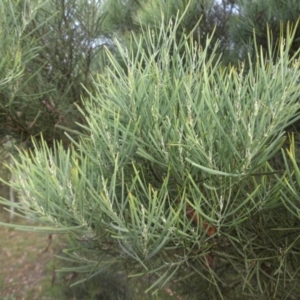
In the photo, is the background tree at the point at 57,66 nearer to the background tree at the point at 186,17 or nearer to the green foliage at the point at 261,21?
the background tree at the point at 186,17

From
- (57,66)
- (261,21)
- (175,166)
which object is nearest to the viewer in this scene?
(175,166)

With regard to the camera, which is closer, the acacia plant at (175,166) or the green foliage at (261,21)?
the acacia plant at (175,166)

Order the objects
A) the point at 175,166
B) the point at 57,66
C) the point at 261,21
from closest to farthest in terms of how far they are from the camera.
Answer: the point at 175,166 < the point at 261,21 < the point at 57,66

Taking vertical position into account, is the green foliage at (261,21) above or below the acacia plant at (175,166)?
above

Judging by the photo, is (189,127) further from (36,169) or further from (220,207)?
(36,169)

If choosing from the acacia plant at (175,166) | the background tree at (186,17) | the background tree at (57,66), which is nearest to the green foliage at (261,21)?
the background tree at (186,17)

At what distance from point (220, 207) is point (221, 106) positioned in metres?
0.27

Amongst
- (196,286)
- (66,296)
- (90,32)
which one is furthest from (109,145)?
(66,296)

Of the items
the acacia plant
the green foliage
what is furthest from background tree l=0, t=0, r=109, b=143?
the acacia plant

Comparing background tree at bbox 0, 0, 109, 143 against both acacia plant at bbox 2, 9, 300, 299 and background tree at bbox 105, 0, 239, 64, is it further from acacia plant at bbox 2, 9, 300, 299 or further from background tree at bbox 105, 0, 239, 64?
acacia plant at bbox 2, 9, 300, 299

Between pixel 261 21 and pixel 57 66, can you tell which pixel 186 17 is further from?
pixel 57 66

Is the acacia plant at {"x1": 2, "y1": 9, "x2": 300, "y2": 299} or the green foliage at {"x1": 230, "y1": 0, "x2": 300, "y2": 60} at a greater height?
the green foliage at {"x1": 230, "y1": 0, "x2": 300, "y2": 60}

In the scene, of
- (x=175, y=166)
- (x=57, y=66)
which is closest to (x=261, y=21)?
(x=57, y=66)

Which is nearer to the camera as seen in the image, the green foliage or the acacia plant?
the acacia plant
